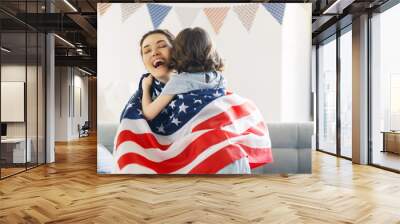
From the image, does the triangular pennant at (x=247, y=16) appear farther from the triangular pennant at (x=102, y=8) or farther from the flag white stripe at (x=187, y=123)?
the triangular pennant at (x=102, y=8)

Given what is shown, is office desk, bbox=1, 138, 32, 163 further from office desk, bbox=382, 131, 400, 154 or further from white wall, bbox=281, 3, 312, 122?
office desk, bbox=382, 131, 400, 154

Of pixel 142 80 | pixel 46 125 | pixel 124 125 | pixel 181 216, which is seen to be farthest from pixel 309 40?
pixel 46 125

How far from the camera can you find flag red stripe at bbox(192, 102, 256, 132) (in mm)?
6086

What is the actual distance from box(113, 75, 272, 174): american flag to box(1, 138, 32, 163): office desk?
6.43 ft

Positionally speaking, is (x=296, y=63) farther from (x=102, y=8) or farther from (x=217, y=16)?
(x=102, y=8)

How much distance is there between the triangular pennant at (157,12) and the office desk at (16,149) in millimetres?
3206

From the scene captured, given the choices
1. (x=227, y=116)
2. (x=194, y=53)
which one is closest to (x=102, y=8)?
(x=194, y=53)

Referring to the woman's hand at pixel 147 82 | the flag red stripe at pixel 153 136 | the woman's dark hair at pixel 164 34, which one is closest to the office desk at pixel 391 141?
the flag red stripe at pixel 153 136

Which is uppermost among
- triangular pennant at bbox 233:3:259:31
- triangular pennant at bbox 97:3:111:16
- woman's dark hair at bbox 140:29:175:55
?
triangular pennant at bbox 97:3:111:16

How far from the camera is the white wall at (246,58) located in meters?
6.21

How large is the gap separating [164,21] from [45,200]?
328 cm

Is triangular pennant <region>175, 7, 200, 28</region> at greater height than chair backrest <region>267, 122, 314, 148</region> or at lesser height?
greater

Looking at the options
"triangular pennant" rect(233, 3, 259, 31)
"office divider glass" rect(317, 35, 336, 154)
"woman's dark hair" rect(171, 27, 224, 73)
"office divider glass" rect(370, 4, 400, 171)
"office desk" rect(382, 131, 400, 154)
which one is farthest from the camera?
"office divider glass" rect(317, 35, 336, 154)

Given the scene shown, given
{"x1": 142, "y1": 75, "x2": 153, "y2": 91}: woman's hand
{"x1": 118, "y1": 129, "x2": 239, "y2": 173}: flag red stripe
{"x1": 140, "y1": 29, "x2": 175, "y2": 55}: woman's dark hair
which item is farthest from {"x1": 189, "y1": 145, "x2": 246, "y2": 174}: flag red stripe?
{"x1": 140, "y1": 29, "x2": 175, "y2": 55}: woman's dark hair
